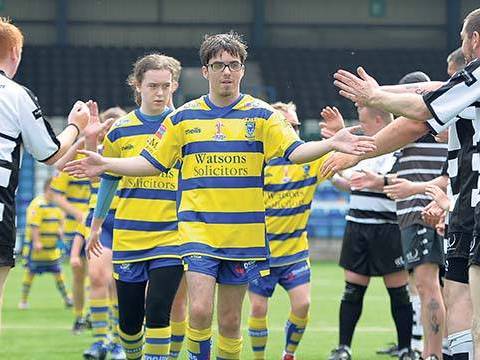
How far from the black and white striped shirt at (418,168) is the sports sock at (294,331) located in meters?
1.11

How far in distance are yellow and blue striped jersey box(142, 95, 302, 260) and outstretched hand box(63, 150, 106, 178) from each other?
537 millimetres

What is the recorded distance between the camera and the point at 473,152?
6570 mm

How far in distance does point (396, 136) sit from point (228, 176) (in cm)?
111

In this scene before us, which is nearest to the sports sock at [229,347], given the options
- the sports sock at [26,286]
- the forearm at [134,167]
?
the forearm at [134,167]

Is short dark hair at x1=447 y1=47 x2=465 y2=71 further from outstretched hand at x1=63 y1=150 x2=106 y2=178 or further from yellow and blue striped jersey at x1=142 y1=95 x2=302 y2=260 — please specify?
outstretched hand at x1=63 y1=150 x2=106 y2=178

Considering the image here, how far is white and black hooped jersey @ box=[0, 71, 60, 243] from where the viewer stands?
696 centimetres

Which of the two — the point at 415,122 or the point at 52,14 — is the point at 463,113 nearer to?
the point at 415,122

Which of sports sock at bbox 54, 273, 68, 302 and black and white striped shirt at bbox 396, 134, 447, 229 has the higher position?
black and white striped shirt at bbox 396, 134, 447, 229

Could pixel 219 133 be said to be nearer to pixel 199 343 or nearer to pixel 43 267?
pixel 199 343

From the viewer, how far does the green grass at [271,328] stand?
11.1 m

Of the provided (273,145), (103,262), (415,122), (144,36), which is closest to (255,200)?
(273,145)

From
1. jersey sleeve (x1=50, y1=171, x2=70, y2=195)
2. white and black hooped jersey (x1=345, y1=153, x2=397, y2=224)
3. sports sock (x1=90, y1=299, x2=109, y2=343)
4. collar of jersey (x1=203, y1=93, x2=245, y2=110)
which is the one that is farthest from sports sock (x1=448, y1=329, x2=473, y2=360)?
jersey sleeve (x1=50, y1=171, x2=70, y2=195)

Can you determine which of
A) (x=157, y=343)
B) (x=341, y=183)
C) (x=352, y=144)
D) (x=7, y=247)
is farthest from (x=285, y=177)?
(x=7, y=247)

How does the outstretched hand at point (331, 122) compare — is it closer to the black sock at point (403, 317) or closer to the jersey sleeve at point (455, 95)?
the jersey sleeve at point (455, 95)
